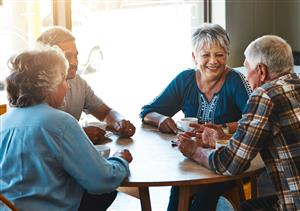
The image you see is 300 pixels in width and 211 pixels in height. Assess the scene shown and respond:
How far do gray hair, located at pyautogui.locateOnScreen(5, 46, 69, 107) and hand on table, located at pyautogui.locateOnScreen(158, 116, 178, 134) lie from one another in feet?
2.71

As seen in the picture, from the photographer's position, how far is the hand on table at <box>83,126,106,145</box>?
254 cm

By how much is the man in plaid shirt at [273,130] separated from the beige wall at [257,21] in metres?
2.61

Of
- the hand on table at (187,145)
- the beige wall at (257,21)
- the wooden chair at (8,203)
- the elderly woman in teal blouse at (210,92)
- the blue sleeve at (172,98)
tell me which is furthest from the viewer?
→ the beige wall at (257,21)

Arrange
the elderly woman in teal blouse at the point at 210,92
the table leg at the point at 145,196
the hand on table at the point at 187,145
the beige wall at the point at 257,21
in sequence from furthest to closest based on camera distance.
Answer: the beige wall at the point at 257,21
the elderly woman in teal blouse at the point at 210,92
the table leg at the point at 145,196
the hand on table at the point at 187,145

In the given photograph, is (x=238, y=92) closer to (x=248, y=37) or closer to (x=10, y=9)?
(x=10, y=9)

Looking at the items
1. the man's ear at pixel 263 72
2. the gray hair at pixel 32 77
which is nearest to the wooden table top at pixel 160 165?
the man's ear at pixel 263 72

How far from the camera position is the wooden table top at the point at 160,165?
79.9 inches

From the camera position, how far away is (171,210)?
9.48 ft

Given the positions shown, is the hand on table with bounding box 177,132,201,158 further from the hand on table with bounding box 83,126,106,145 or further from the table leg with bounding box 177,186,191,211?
the hand on table with bounding box 83,126,106,145

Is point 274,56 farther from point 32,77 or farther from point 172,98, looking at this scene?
point 172,98

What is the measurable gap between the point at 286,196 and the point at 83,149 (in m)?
0.73

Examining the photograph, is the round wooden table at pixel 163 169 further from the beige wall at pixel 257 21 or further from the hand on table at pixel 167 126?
the beige wall at pixel 257 21

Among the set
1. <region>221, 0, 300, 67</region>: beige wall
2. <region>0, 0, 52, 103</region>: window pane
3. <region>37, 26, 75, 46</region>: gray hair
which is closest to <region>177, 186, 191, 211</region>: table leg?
<region>37, 26, 75, 46</region>: gray hair

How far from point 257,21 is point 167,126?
2459 mm
